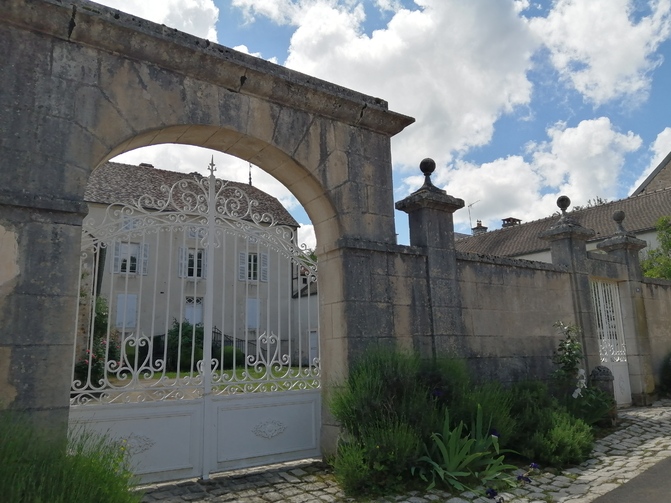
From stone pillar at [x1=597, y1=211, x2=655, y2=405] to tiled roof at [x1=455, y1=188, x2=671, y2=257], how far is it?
9329 mm

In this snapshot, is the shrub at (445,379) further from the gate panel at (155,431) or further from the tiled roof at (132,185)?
the tiled roof at (132,185)

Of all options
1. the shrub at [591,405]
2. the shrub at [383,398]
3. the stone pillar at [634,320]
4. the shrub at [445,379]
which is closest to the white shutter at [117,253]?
the shrub at [383,398]

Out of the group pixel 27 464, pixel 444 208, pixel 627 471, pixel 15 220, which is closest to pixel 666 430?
pixel 627 471

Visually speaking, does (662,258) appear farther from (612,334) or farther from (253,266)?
(253,266)

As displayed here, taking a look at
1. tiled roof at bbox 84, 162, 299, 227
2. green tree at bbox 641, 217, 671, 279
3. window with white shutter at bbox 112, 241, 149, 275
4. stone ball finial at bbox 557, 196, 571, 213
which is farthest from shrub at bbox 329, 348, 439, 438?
green tree at bbox 641, 217, 671, 279

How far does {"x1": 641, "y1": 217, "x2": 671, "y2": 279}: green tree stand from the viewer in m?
12.0

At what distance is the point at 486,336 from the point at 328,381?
2.11m

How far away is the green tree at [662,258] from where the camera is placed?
12.0m

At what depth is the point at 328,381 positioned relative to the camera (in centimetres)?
498

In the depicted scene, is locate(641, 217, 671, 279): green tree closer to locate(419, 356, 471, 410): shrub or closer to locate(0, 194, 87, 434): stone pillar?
locate(419, 356, 471, 410): shrub

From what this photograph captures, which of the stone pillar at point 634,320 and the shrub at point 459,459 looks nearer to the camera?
the shrub at point 459,459

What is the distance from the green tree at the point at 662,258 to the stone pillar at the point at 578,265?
18.2 feet

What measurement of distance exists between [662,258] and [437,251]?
376 inches

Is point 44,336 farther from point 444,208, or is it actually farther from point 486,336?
point 486,336
